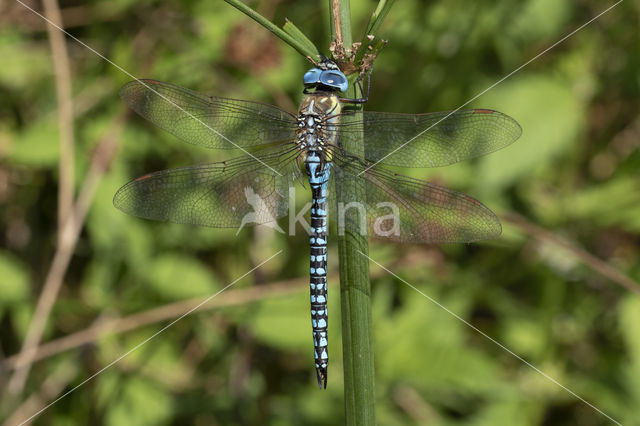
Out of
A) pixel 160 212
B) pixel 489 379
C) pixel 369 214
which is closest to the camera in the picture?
pixel 369 214

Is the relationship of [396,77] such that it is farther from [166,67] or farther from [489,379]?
[489,379]

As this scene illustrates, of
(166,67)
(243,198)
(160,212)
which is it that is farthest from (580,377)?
(166,67)

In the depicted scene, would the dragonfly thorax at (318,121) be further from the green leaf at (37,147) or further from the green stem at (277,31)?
the green leaf at (37,147)

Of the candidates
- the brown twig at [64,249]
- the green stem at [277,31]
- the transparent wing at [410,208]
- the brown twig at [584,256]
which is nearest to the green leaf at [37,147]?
the brown twig at [64,249]

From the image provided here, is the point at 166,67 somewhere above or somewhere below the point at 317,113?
above

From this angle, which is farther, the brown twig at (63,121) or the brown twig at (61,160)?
the brown twig at (63,121)

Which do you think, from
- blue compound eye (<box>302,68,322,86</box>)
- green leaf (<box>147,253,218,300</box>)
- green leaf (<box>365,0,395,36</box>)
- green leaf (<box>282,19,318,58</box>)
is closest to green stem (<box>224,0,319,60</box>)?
green leaf (<box>282,19,318,58</box>)
